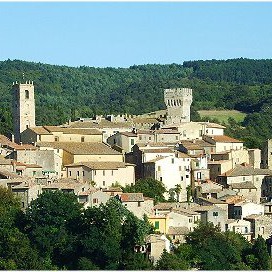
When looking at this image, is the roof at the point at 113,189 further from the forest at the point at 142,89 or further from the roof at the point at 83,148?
the forest at the point at 142,89

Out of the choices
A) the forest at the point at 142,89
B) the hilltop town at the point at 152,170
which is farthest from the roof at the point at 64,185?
the forest at the point at 142,89

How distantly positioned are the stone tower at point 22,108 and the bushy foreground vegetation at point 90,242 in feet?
31.8

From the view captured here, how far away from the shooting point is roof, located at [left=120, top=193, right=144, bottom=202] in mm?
35253

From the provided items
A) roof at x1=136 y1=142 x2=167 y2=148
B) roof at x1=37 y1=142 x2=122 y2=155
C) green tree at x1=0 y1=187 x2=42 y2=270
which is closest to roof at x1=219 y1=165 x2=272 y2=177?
roof at x1=136 y1=142 x2=167 y2=148

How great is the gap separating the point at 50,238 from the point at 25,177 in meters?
3.93

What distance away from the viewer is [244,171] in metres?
41.8

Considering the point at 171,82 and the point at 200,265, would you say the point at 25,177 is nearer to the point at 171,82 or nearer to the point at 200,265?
the point at 200,265

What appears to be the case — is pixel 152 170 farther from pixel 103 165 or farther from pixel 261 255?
A: pixel 261 255

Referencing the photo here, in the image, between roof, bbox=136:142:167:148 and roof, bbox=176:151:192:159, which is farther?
roof, bbox=136:142:167:148

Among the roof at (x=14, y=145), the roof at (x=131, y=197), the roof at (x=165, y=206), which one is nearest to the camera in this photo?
the roof at (x=131, y=197)

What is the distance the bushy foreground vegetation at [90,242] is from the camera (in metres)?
32.8

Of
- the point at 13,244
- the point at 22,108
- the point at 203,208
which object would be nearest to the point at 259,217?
the point at 203,208

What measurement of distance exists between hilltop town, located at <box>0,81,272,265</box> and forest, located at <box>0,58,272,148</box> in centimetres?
365

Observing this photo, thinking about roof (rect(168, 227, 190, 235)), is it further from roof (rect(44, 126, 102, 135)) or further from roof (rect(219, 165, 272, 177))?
roof (rect(44, 126, 102, 135))
